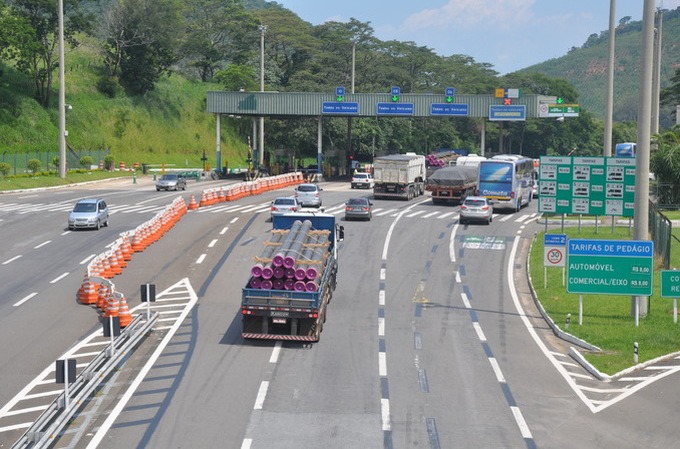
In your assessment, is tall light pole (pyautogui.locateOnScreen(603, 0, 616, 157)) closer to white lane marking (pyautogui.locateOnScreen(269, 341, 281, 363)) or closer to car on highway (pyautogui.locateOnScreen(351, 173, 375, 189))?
white lane marking (pyautogui.locateOnScreen(269, 341, 281, 363))

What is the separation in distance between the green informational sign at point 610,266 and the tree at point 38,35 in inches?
2999

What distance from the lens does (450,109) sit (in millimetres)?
91062

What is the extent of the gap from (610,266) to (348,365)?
10351 millimetres

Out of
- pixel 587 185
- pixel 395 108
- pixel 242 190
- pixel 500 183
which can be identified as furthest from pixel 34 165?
pixel 587 185

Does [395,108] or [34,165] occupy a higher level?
[395,108]

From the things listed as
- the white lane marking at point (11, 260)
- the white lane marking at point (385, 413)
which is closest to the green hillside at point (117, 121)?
the white lane marking at point (11, 260)

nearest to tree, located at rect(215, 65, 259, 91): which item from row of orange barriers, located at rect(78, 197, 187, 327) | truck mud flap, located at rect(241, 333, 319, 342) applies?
row of orange barriers, located at rect(78, 197, 187, 327)

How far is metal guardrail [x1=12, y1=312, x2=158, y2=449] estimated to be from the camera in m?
17.9

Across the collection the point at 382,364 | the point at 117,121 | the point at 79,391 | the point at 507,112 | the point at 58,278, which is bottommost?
the point at 382,364

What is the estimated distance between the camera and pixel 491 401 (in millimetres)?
22562

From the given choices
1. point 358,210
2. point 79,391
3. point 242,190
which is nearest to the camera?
point 79,391

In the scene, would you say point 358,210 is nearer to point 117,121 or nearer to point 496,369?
point 496,369

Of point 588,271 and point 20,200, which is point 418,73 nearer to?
point 20,200

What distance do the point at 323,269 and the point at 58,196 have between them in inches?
1800
